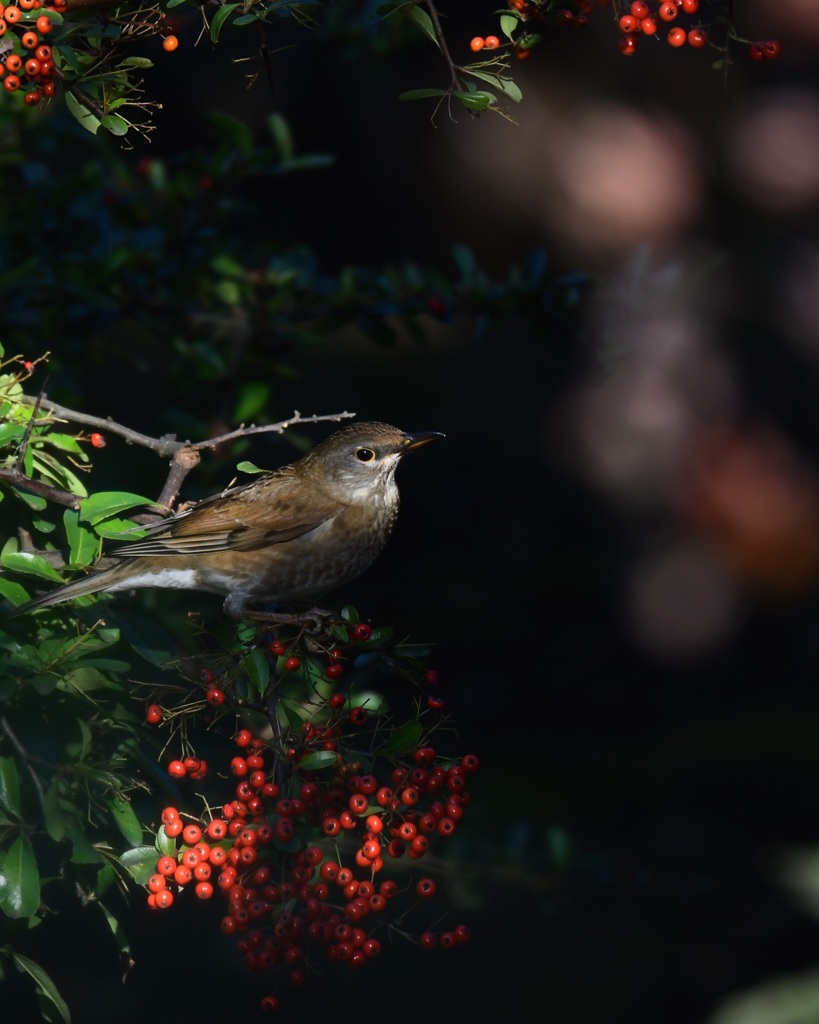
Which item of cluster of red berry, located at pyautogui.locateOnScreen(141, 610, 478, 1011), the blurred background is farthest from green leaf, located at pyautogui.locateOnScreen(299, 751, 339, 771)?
the blurred background

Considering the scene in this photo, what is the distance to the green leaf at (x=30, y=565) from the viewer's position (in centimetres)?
211

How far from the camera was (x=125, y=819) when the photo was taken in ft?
6.71

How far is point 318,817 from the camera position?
215 centimetres

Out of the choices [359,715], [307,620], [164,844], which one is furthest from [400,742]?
[164,844]

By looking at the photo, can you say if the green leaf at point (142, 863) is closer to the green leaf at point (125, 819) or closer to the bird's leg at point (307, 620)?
the green leaf at point (125, 819)

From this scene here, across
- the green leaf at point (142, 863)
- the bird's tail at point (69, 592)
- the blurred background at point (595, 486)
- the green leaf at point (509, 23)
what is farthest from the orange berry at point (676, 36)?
the blurred background at point (595, 486)

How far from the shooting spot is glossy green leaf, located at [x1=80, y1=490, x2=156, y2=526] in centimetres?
216

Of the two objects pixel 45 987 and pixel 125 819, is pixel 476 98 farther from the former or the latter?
pixel 45 987

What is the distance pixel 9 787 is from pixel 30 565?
374mm

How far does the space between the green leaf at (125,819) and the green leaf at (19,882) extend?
14 cm

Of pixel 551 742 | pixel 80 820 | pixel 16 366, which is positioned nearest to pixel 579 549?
pixel 551 742

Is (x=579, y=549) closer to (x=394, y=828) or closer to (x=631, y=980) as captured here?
(x=631, y=980)

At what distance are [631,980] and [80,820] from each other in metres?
3.55

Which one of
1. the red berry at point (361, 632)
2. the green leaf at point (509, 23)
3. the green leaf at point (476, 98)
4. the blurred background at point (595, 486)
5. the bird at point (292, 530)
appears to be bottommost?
the blurred background at point (595, 486)
